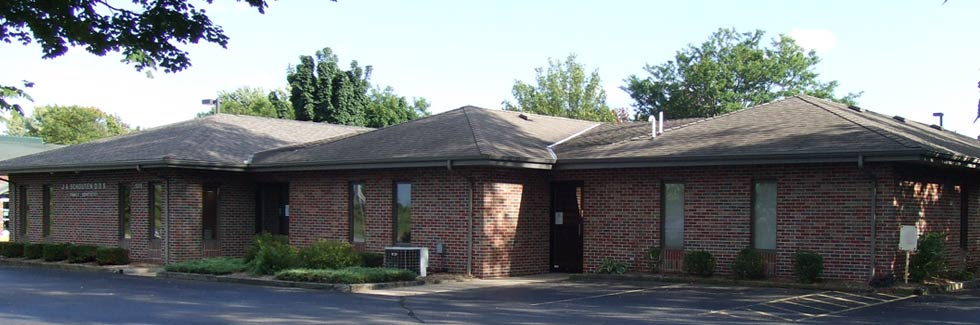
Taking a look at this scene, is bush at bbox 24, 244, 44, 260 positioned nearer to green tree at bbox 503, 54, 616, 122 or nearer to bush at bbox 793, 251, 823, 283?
bush at bbox 793, 251, 823, 283

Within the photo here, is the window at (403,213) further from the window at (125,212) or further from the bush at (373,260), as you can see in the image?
the window at (125,212)

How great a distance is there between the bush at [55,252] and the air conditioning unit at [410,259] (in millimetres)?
9567

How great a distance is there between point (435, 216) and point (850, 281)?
8.33m

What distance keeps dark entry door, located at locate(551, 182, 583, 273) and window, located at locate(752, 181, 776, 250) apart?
412 cm

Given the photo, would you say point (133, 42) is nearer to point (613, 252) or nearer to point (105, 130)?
point (613, 252)

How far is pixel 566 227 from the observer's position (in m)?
22.2

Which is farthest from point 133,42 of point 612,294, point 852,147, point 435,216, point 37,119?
point 37,119

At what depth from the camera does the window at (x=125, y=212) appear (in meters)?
25.4

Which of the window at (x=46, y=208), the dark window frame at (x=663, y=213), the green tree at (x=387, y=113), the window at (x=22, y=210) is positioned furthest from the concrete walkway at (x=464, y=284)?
the green tree at (x=387, y=113)

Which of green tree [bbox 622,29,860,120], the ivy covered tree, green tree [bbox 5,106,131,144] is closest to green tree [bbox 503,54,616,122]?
green tree [bbox 622,29,860,120]

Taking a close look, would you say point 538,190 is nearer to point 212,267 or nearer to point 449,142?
point 449,142

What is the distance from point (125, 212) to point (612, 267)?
12770 millimetres

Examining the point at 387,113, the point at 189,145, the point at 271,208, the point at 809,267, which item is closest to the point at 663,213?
the point at 809,267

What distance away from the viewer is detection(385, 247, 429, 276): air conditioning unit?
2041 cm
